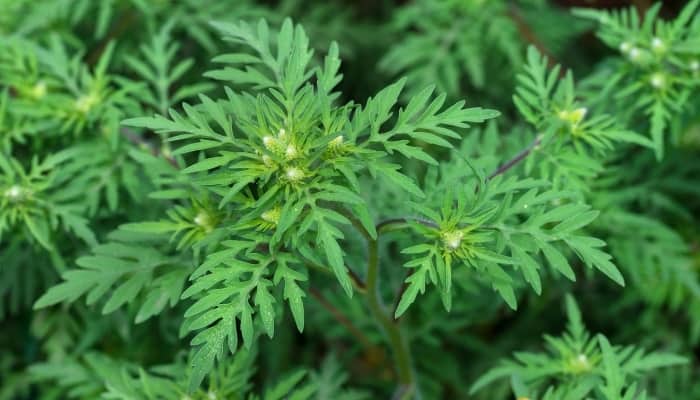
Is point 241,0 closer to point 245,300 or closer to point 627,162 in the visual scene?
point 627,162

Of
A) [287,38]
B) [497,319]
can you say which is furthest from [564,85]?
[497,319]

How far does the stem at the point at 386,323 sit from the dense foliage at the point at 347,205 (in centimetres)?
1

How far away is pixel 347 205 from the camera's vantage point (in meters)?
1.76

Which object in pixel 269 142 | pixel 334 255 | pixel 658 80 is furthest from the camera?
pixel 658 80

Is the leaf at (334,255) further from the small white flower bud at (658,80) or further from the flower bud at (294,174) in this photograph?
the small white flower bud at (658,80)

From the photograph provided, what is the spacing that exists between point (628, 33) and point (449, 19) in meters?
0.90

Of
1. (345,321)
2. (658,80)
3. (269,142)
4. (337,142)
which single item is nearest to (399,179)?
(337,142)

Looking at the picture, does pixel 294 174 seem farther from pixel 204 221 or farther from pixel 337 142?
pixel 204 221

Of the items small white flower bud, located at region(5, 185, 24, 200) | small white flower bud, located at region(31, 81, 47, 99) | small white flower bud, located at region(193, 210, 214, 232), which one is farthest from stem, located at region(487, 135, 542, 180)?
small white flower bud, located at region(31, 81, 47, 99)

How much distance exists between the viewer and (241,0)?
10.5ft

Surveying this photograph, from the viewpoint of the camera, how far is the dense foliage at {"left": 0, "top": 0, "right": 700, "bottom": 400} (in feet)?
5.57

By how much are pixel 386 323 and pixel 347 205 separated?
1.72 feet

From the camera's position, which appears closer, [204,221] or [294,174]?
[294,174]

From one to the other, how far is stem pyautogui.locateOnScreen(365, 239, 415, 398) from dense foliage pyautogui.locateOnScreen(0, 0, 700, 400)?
0.04 ft
